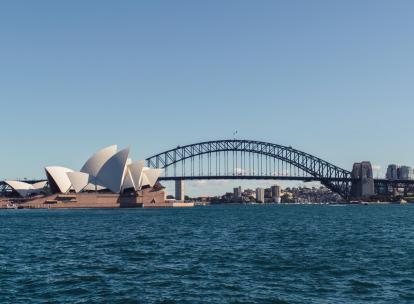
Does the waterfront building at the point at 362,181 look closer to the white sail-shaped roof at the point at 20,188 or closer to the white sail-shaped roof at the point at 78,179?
the white sail-shaped roof at the point at 78,179

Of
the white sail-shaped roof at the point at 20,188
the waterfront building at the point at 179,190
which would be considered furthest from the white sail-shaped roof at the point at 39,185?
the waterfront building at the point at 179,190

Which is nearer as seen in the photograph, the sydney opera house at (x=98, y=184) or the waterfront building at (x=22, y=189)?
the sydney opera house at (x=98, y=184)

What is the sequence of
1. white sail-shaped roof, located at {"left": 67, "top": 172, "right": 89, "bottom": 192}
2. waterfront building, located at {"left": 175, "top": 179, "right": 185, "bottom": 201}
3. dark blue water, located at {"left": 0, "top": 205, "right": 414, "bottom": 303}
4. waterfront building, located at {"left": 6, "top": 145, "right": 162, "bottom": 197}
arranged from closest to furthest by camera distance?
dark blue water, located at {"left": 0, "top": 205, "right": 414, "bottom": 303}, waterfront building, located at {"left": 6, "top": 145, "right": 162, "bottom": 197}, white sail-shaped roof, located at {"left": 67, "top": 172, "right": 89, "bottom": 192}, waterfront building, located at {"left": 175, "top": 179, "right": 185, "bottom": 201}

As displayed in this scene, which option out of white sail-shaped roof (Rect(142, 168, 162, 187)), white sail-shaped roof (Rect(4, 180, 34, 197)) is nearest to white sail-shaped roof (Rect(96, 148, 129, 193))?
white sail-shaped roof (Rect(142, 168, 162, 187))

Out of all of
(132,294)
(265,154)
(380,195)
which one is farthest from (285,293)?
(380,195)

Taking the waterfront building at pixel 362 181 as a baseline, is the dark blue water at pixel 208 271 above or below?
below

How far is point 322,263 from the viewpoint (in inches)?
1022

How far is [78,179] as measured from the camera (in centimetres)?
14025

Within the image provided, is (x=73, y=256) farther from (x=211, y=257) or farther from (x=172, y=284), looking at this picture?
(x=172, y=284)

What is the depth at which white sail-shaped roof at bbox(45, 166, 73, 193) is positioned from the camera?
460 feet

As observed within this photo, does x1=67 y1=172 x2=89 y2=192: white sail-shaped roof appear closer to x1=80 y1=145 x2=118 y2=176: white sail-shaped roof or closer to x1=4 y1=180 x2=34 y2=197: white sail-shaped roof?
x1=80 y1=145 x2=118 y2=176: white sail-shaped roof

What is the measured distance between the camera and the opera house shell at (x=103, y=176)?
13338 centimetres

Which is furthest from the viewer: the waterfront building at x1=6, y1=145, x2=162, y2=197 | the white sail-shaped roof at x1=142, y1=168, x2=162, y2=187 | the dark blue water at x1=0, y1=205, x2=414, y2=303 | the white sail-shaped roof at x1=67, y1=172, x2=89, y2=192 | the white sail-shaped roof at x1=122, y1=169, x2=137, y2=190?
the white sail-shaped roof at x1=142, y1=168, x2=162, y2=187

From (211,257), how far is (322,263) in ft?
19.2
